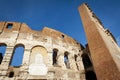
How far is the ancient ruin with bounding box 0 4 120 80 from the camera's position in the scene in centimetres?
844

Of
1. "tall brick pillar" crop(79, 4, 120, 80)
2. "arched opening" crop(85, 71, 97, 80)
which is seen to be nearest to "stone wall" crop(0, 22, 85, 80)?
"arched opening" crop(85, 71, 97, 80)

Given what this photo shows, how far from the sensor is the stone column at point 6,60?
10.2 meters

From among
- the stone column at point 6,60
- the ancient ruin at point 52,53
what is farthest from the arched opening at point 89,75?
the stone column at point 6,60

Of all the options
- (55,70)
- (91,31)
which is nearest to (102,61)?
(91,31)

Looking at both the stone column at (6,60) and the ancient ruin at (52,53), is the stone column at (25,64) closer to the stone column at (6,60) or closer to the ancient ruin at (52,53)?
the ancient ruin at (52,53)

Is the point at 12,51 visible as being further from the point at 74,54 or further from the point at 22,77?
the point at 74,54

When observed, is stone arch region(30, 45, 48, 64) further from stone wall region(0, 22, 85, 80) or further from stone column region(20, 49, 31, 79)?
stone column region(20, 49, 31, 79)

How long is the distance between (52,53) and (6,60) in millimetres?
4090

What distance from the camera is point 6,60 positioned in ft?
35.3

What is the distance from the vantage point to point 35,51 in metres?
12.4

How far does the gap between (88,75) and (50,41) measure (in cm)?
511

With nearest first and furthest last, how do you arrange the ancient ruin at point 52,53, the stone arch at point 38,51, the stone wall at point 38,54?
the ancient ruin at point 52,53 → the stone wall at point 38,54 → the stone arch at point 38,51

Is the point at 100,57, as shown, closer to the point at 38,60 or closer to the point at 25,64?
the point at 38,60

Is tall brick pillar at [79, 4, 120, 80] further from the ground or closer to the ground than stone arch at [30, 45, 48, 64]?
closer to the ground
